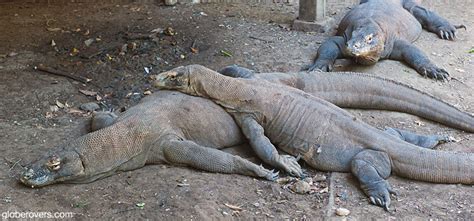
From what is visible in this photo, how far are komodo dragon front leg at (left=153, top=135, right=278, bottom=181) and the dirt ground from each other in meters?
0.05

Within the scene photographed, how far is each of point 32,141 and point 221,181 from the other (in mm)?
1479

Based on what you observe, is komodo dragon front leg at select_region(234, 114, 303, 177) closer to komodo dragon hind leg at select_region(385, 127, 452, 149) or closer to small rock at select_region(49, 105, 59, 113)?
komodo dragon hind leg at select_region(385, 127, 452, 149)

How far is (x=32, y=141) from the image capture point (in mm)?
4469

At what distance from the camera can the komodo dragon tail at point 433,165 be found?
3.97 metres

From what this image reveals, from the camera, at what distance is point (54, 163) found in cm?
373

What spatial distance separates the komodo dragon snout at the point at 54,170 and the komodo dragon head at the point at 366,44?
3029 millimetres

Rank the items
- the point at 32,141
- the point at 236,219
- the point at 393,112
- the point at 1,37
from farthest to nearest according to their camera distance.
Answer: the point at 1,37 < the point at 393,112 < the point at 32,141 < the point at 236,219

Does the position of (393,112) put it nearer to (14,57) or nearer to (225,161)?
(225,161)

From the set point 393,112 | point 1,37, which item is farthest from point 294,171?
point 1,37

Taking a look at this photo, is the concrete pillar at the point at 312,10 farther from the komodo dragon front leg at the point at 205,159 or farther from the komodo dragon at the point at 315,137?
the komodo dragon front leg at the point at 205,159

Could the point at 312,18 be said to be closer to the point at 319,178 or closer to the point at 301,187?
the point at 319,178

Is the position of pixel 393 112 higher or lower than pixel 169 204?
lower

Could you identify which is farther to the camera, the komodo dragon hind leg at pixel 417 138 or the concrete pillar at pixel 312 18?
the concrete pillar at pixel 312 18

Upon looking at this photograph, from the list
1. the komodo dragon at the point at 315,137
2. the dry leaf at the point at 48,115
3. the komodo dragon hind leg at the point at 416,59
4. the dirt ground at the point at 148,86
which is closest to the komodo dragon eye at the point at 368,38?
the dirt ground at the point at 148,86
